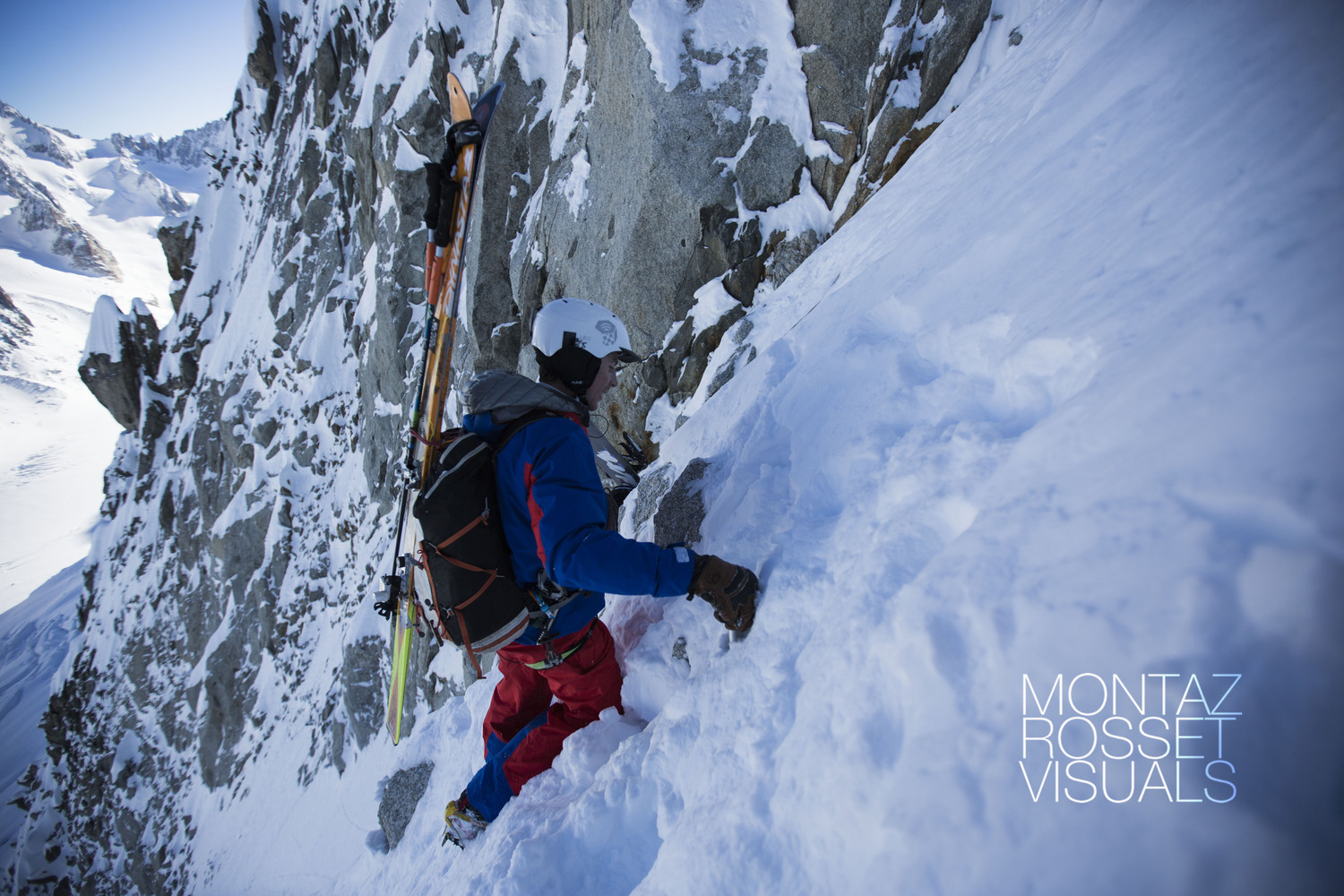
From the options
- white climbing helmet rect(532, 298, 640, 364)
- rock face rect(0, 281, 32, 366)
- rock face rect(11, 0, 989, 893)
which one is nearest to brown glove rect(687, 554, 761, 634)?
rock face rect(11, 0, 989, 893)

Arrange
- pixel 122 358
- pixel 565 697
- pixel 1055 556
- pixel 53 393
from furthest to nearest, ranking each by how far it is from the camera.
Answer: pixel 53 393, pixel 122 358, pixel 565 697, pixel 1055 556

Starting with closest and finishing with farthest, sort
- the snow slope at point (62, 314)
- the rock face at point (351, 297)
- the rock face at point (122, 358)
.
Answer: the rock face at point (351, 297), the rock face at point (122, 358), the snow slope at point (62, 314)

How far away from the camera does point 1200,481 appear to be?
828mm

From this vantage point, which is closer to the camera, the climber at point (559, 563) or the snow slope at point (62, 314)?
the climber at point (559, 563)

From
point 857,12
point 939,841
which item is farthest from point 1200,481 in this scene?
point 857,12

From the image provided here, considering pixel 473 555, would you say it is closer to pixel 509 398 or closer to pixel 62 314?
pixel 509 398

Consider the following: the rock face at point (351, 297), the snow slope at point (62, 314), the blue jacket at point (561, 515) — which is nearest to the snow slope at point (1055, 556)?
the blue jacket at point (561, 515)

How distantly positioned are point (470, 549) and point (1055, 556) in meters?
1.88

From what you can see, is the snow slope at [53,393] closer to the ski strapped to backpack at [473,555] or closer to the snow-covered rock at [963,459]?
the snow-covered rock at [963,459]

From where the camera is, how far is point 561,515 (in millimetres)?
1776

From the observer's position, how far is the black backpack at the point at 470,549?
2.06 meters

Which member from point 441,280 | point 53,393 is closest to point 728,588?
point 441,280

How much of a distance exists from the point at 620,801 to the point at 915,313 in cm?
197

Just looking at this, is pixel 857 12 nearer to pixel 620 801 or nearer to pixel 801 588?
pixel 801 588
